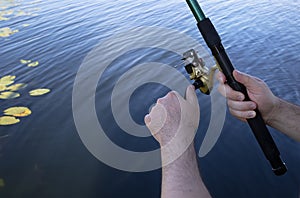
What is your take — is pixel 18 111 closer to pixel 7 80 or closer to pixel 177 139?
pixel 7 80

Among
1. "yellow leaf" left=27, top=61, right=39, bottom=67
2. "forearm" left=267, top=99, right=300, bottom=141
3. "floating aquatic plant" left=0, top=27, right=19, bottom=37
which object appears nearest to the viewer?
"forearm" left=267, top=99, right=300, bottom=141

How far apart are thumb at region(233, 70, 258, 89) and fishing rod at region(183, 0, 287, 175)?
2cm

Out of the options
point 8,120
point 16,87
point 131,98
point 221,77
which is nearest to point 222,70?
point 221,77

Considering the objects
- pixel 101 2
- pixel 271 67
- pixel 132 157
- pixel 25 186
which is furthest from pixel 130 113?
pixel 101 2

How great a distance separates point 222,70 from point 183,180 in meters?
0.49

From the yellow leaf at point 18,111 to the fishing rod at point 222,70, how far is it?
250cm

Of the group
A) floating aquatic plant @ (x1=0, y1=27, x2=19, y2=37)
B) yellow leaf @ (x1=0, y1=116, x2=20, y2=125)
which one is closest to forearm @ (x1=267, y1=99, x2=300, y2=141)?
yellow leaf @ (x1=0, y1=116, x2=20, y2=125)

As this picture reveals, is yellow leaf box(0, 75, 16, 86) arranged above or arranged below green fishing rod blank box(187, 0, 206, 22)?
above

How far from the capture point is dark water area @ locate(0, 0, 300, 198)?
242 cm

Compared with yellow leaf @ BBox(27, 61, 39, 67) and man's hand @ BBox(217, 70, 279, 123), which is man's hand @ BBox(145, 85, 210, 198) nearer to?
man's hand @ BBox(217, 70, 279, 123)

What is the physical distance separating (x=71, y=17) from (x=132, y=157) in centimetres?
488

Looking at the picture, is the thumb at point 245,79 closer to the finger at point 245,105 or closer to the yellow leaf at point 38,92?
the finger at point 245,105

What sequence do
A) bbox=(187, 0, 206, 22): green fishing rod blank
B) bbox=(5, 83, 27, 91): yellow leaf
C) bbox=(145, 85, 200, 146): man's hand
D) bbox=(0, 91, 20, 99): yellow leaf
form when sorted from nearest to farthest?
bbox=(187, 0, 206, 22): green fishing rod blank → bbox=(145, 85, 200, 146): man's hand → bbox=(0, 91, 20, 99): yellow leaf → bbox=(5, 83, 27, 91): yellow leaf

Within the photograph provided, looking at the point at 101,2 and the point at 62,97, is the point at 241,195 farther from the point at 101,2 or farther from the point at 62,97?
the point at 101,2
